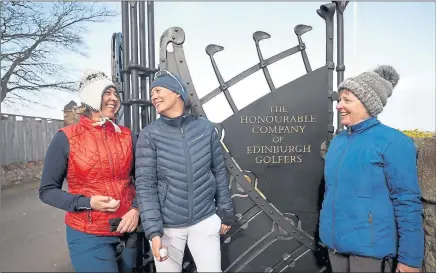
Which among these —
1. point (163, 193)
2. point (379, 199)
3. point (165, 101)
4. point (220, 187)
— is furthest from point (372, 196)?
point (165, 101)

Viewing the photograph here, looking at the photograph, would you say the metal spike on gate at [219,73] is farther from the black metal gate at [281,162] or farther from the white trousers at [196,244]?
the white trousers at [196,244]

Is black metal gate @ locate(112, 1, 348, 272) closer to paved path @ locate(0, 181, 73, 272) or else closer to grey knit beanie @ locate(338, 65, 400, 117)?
grey knit beanie @ locate(338, 65, 400, 117)

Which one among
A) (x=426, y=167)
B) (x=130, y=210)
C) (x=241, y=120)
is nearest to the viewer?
(x=130, y=210)

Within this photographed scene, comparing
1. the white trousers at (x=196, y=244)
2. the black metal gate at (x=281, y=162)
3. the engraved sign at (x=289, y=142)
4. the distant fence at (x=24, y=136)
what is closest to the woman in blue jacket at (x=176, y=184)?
the white trousers at (x=196, y=244)

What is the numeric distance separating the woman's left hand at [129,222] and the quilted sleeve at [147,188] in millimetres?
104

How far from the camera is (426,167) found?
2199 mm

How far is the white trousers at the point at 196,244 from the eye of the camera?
5.91 feet

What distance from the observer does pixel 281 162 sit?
2.60 m

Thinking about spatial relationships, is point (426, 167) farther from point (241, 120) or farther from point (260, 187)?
point (241, 120)

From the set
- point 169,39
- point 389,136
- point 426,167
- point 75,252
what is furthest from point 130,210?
point 426,167

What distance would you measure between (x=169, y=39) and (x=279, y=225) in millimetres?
1720

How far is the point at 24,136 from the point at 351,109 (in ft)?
9.70

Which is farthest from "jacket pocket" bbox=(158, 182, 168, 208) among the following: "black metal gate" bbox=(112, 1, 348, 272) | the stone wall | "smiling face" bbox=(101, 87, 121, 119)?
the stone wall

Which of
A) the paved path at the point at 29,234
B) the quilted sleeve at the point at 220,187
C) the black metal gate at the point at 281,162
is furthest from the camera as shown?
the black metal gate at the point at 281,162
